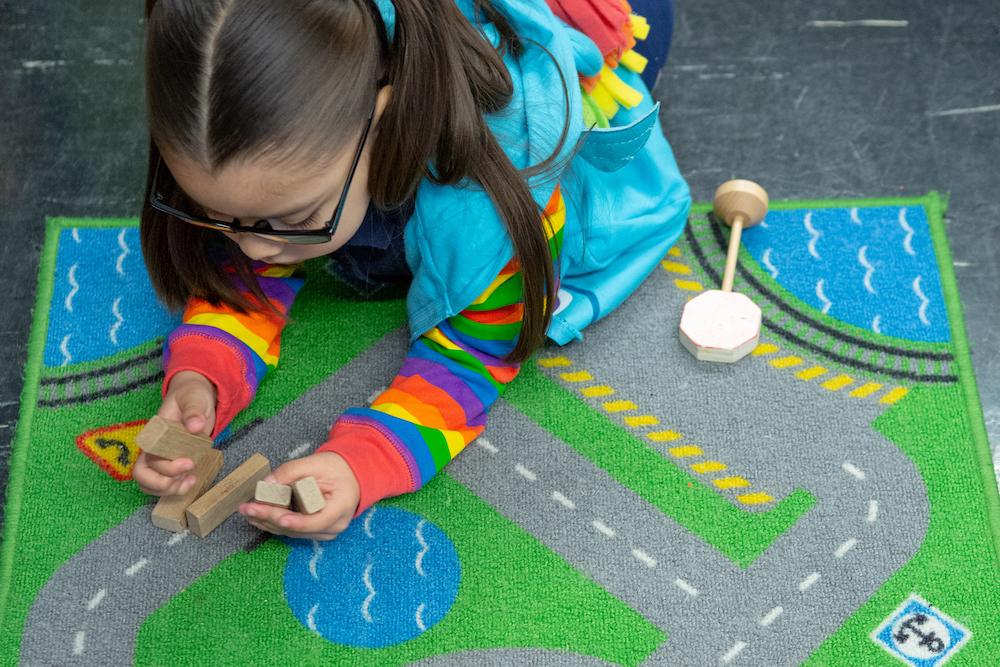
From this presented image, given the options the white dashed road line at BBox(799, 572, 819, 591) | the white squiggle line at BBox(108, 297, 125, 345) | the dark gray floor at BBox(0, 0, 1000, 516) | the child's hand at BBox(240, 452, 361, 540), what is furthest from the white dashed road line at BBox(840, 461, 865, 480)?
the white squiggle line at BBox(108, 297, 125, 345)

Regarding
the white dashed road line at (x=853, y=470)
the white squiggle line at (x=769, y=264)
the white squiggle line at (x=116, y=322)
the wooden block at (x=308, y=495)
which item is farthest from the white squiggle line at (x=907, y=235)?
the white squiggle line at (x=116, y=322)

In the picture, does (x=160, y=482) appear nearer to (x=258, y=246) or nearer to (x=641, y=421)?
(x=258, y=246)

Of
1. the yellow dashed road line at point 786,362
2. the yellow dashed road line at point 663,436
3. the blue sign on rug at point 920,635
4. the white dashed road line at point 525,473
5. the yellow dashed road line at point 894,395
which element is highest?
the yellow dashed road line at point 786,362

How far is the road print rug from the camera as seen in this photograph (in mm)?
896

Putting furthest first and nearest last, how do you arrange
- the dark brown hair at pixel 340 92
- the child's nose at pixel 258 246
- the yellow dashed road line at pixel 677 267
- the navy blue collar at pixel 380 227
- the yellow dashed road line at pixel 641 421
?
the yellow dashed road line at pixel 677 267, the yellow dashed road line at pixel 641 421, the navy blue collar at pixel 380 227, the child's nose at pixel 258 246, the dark brown hair at pixel 340 92

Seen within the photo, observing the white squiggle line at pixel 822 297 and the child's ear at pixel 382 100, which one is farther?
the white squiggle line at pixel 822 297

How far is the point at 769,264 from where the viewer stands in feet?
3.68

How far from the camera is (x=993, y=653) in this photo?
2.89ft

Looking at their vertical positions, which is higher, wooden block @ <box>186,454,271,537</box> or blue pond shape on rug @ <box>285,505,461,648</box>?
wooden block @ <box>186,454,271,537</box>

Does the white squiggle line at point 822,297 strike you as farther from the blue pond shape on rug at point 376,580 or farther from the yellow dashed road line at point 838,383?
the blue pond shape on rug at point 376,580

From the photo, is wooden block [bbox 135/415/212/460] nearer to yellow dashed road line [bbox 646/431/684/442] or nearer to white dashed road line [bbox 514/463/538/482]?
white dashed road line [bbox 514/463/538/482]

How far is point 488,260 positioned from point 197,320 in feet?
0.92

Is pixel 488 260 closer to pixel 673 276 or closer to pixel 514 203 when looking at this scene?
pixel 514 203

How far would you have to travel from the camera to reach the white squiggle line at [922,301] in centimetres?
108
